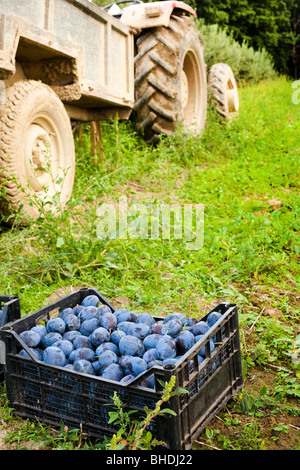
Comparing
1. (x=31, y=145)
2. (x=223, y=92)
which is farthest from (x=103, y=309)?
(x=223, y=92)

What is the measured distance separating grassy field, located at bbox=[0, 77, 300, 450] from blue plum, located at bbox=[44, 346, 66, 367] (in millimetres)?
263

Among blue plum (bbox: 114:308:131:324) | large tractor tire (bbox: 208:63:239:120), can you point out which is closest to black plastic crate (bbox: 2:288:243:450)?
blue plum (bbox: 114:308:131:324)

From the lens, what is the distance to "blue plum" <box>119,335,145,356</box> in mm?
1802

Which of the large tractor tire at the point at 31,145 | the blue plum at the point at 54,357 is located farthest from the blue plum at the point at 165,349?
the large tractor tire at the point at 31,145

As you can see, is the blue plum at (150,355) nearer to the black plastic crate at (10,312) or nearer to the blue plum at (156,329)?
the blue plum at (156,329)

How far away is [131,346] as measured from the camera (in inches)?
70.9

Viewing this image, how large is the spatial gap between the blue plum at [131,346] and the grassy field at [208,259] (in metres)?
0.37

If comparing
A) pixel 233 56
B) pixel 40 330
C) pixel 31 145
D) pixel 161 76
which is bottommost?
pixel 40 330

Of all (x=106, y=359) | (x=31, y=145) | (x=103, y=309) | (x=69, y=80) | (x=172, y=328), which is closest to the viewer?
(x=106, y=359)

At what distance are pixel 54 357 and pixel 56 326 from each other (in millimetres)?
227

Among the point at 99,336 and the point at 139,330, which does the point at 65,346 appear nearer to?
the point at 99,336

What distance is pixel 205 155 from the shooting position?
616 cm
